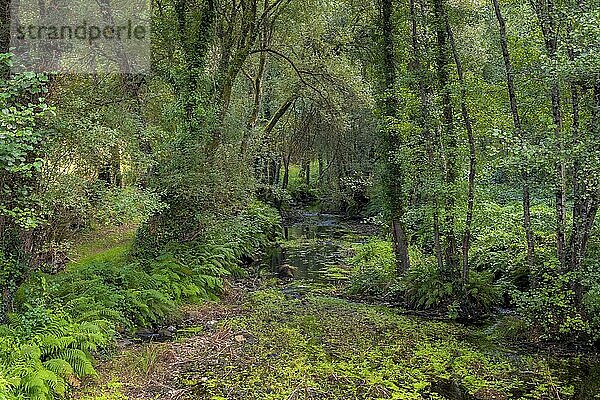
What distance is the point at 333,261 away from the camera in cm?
1781

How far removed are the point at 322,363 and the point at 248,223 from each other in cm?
850

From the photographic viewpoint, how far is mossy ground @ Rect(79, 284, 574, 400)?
6875 millimetres

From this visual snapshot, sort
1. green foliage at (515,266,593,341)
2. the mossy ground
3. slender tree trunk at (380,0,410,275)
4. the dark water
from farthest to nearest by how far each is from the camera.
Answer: the dark water
slender tree trunk at (380,0,410,275)
green foliage at (515,266,593,341)
the mossy ground

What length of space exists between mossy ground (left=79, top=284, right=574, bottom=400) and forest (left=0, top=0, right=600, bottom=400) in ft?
0.17

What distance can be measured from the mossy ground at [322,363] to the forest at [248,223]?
0.05 meters

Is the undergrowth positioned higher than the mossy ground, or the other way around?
the undergrowth

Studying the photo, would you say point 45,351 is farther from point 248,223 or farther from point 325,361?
point 248,223

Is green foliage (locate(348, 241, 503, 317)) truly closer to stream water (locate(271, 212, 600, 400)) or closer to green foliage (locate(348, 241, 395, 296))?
green foliage (locate(348, 241, 395, 296))

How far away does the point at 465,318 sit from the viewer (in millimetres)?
10297

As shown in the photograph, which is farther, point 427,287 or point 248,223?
point 248,223

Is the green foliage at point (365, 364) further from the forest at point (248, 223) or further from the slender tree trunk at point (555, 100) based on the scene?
the slender tree trunk at point (555, 100)

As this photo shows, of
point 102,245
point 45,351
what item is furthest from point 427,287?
point 102,245

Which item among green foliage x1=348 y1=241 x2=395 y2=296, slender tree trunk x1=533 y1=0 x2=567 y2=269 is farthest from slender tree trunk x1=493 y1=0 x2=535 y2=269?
green foliage x1=348 y1=241 x2=395 y2=296

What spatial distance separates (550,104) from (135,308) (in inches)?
331
